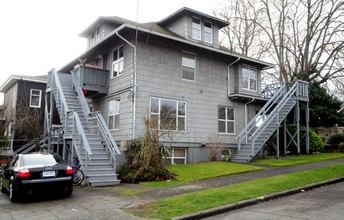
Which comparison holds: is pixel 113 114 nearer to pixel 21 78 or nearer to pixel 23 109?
pixel 23 109

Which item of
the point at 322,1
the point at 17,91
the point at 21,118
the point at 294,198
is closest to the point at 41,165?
the point at 294,198

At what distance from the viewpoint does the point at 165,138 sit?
16.8m

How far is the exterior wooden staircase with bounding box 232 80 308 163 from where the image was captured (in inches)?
691

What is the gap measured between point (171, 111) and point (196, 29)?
6.06m

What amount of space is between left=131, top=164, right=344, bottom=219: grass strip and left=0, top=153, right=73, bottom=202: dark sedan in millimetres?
3056

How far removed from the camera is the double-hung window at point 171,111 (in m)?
17.1

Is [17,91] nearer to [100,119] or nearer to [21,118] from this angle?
[21,118]

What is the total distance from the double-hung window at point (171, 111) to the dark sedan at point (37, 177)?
7473 mm

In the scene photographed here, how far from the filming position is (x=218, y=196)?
8.54 meters

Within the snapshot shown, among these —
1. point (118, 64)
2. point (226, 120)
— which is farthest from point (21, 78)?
point (226, 120)

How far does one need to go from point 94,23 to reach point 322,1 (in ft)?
68.1

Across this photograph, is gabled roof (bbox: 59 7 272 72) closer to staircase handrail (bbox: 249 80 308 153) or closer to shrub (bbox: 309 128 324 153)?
staircase handrail (bbox: 249 80 308 153)

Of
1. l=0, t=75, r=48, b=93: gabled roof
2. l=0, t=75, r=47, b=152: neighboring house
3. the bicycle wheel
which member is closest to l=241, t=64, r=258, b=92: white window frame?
the bicycle wheel

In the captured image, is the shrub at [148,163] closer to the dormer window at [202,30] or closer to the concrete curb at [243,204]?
the concrete curb at [243,204]
